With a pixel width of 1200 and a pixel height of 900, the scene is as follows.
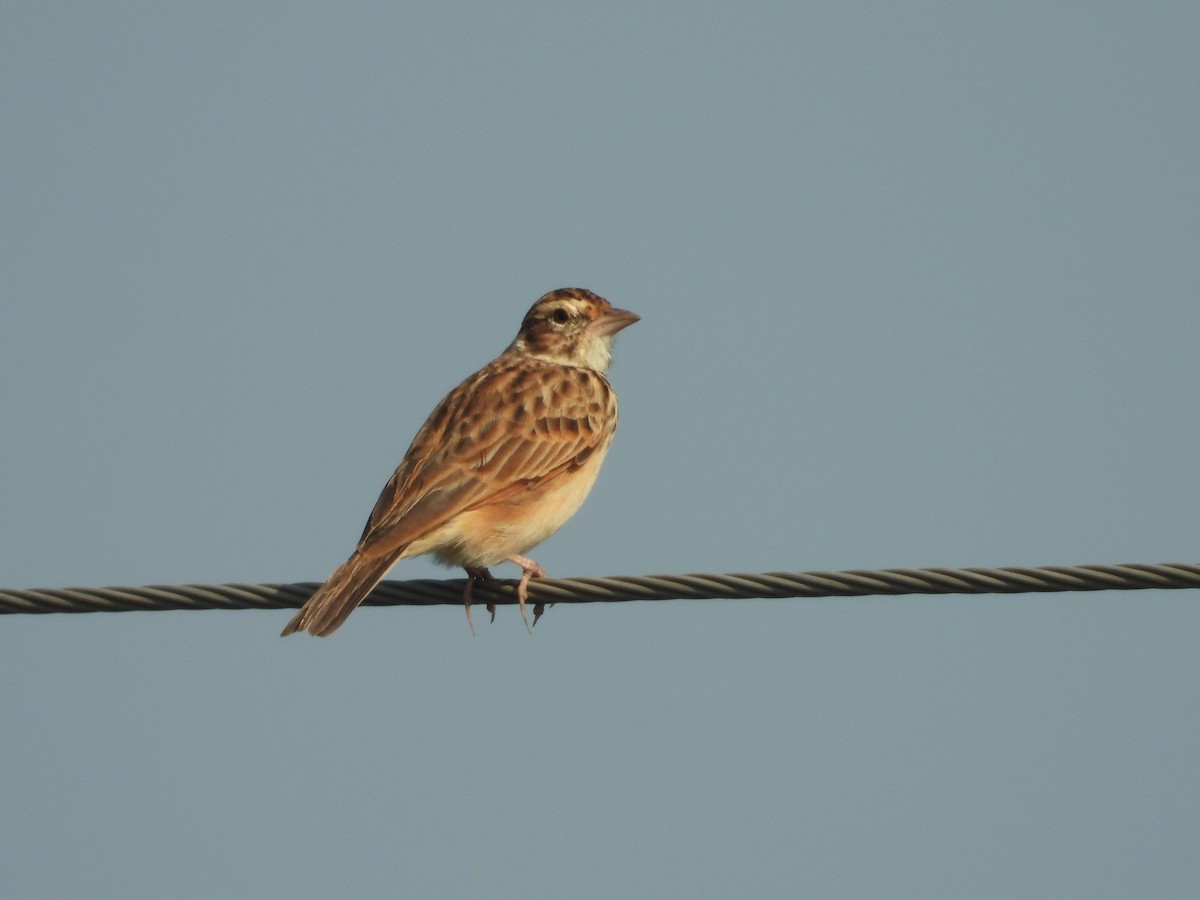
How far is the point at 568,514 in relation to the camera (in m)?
10.5

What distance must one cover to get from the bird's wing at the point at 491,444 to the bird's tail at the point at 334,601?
29 centimetres

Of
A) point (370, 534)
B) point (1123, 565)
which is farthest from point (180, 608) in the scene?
point (1123, 565)

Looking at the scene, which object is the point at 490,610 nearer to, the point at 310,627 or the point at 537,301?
the point at 310,627

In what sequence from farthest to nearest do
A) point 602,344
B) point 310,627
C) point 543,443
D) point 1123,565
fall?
point 602,344
point 543,443
point 310,627
point 1123,565

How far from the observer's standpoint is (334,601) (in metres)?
8.48

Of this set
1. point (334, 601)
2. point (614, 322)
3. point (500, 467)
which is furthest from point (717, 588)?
point (614, 322)

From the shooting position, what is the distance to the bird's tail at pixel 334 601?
8.40 meters

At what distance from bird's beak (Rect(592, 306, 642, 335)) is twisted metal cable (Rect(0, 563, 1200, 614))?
3.97 meters

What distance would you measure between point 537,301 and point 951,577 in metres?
5.74

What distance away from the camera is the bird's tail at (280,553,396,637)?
8.40m

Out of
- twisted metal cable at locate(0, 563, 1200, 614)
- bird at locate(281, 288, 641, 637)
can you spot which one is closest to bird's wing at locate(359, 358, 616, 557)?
bird at locate(281, 288, 641, 637)

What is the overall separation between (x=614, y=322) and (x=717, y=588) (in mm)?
4909

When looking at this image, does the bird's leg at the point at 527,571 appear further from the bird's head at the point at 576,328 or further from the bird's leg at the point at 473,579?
the bird's head at the point at 576,328

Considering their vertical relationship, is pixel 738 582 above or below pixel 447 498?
below
